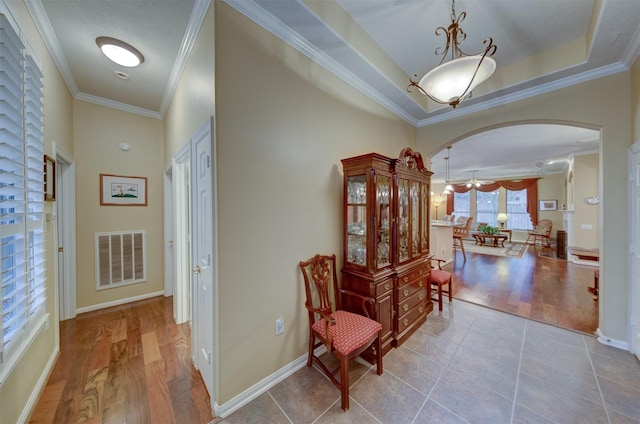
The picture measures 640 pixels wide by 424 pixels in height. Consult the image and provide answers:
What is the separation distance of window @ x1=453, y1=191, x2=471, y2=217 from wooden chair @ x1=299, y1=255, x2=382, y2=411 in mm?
10370

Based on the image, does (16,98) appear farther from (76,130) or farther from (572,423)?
(572,423)

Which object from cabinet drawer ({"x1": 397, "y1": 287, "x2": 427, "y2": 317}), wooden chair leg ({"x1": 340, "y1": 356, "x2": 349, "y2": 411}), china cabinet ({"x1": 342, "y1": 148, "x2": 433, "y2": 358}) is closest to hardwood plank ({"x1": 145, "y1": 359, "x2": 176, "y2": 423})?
wooden chair leg ({"x1": 340, "y1": 356, "x2": 349, "y2": 411})

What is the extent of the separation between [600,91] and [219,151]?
3.82 metres

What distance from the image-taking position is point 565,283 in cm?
426

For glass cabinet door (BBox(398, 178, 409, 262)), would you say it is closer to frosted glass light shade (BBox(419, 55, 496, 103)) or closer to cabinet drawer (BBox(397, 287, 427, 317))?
cabinet drawer (BBox(397, 287, 427, 317))

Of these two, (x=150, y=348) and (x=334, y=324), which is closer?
(x=334, y=324)

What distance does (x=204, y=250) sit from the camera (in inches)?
71.2

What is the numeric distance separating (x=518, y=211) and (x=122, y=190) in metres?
12.7

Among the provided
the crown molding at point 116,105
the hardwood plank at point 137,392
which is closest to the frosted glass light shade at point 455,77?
the hardwood plank at point 137,392

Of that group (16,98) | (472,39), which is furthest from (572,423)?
(16,98)

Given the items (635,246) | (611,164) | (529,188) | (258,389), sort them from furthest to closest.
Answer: (529,188), (611,164), (635,246), (258,389)

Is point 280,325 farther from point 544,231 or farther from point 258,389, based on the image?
point 544,231

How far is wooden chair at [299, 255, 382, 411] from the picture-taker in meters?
1.70

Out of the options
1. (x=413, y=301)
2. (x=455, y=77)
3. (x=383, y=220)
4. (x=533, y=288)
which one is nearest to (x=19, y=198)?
(x=383, y=220)
